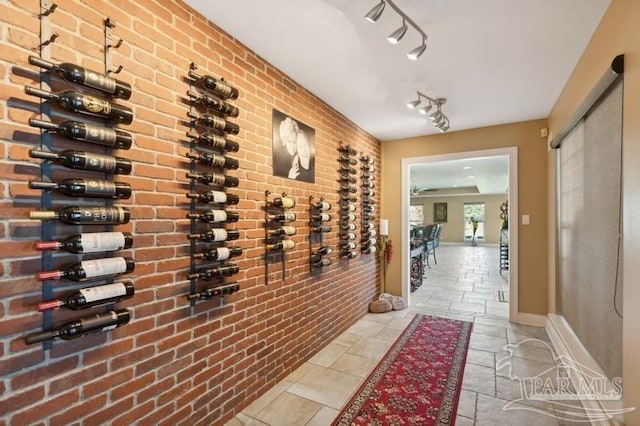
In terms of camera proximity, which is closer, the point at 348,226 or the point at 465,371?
the point at 465,371

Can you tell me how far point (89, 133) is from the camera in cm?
119

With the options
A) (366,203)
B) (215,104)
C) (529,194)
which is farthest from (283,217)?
(529,194)

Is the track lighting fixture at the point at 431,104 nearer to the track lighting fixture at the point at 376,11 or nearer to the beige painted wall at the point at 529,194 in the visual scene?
the beige painted wall at the point at 529,194

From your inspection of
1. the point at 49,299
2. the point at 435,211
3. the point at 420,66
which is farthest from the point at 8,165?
the point at 435,211

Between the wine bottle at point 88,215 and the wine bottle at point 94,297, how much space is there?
278 mm

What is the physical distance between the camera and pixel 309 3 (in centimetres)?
168

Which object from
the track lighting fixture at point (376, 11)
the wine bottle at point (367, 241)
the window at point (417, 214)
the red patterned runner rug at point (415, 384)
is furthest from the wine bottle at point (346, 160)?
the window at point (417, 214)

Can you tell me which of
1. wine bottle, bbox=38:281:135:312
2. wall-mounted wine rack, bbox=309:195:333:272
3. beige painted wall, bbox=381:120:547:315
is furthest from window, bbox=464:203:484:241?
wine bottle, bbox=38:281:135:312

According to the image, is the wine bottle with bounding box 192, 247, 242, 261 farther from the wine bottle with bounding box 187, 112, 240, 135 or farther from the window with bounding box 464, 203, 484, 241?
the window with bounding box 464, 203, 484, 241

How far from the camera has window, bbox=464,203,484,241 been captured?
542 inches

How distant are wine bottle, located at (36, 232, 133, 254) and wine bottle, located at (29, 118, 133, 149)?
1.27ft

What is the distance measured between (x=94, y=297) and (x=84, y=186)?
45 centimetres

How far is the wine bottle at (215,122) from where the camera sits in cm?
171

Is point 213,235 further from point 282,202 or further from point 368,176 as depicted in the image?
point 368,176
